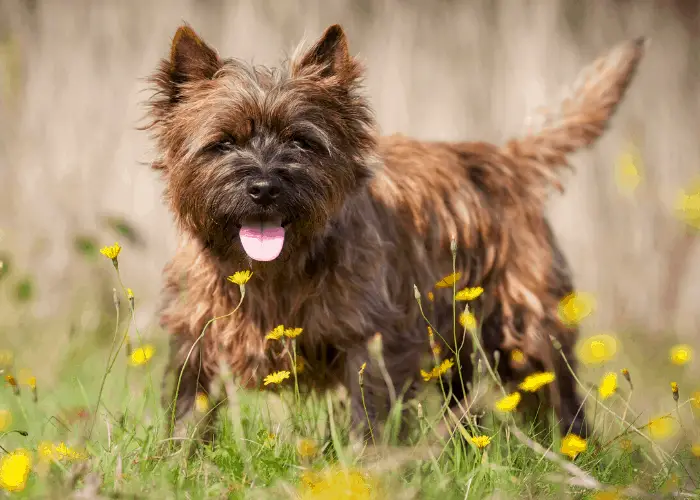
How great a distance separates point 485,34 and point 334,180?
11.4ft

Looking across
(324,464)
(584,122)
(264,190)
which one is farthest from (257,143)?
(584,122)

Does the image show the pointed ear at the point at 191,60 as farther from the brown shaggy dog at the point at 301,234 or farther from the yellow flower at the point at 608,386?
the yellow flower at the point at 608,386

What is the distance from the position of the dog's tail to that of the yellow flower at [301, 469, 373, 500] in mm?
2279

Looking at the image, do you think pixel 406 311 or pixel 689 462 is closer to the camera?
pixel 689 462

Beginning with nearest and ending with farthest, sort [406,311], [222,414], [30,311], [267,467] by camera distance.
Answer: [267,467]
[222,414]
[406,311]
[30,311]

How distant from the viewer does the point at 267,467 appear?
2.94m

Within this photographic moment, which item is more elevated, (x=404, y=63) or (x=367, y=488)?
(x=404, y=63)

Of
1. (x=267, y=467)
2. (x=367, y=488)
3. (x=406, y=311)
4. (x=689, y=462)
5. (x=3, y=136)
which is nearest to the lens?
(x=367, y=488)

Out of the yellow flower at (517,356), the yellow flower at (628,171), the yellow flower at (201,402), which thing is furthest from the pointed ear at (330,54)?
the yellow flower at (628,171)

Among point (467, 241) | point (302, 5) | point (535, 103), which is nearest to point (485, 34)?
point (535, 103)

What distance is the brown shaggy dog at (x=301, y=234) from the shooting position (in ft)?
11.2

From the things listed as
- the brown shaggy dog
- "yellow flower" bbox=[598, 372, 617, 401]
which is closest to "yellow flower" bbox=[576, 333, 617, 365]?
the brown shaggy dog

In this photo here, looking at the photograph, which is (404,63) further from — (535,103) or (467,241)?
(467,241)

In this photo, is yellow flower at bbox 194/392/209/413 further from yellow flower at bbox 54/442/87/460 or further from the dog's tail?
the dog's tail
